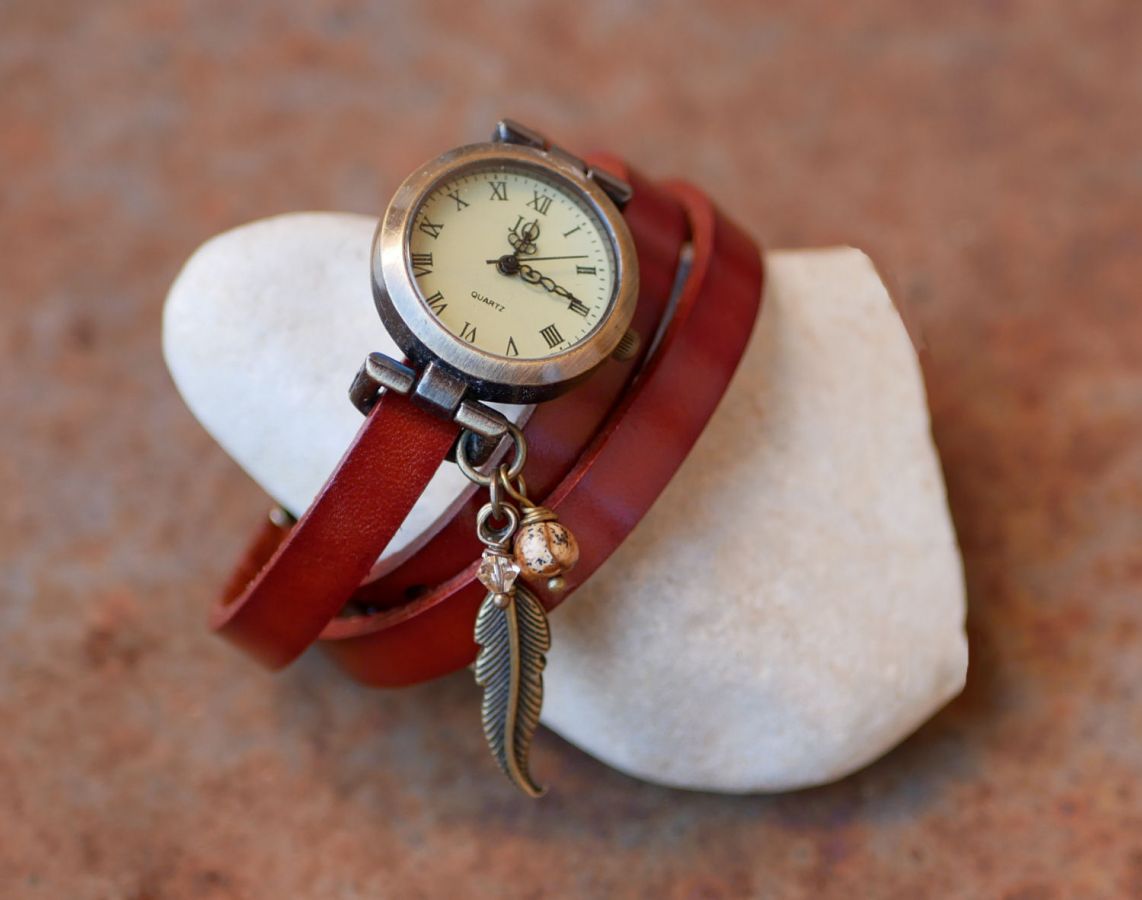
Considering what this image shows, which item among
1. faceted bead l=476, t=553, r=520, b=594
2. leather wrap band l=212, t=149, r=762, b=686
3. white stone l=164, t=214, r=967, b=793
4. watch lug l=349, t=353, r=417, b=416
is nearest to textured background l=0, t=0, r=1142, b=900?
white stone l=164, t=214, r=967, b=793

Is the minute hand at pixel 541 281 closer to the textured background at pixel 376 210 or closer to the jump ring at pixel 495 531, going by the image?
the jump ring at pixel 495 531

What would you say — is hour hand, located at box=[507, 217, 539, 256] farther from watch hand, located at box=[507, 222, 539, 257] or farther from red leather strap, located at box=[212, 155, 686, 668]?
red leather strap, located at box=[212, 155, 686, 668]

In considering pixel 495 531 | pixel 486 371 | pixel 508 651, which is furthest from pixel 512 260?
pixel 508 651

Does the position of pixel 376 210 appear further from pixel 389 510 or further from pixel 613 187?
pixel 389 510

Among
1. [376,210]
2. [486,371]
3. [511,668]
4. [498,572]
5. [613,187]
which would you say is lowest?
[376,210]

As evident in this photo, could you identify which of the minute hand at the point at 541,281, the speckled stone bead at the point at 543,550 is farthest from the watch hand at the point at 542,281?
the speckled stone bead at the point at 543,550

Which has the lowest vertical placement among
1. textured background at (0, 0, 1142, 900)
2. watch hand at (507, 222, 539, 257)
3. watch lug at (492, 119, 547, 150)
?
textured background at (0, 0, 1142, 900)

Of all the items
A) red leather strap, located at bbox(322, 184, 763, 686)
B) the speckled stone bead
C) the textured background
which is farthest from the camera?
the textured background

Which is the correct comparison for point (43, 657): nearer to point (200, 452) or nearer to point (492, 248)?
point (200, 452)
